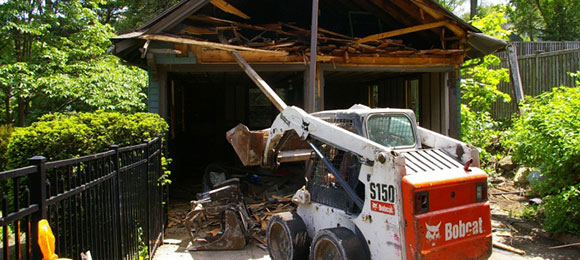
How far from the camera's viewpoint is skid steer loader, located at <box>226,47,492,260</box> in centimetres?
368

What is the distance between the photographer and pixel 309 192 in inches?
205

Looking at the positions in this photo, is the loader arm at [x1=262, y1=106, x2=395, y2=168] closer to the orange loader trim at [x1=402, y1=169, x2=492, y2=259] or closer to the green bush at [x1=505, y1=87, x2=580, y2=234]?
the orange loader trim at [x1=402, y1=169, x2=492, y2=259]

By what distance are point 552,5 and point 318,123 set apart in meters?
23.7

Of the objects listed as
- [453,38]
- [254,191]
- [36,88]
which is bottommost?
[254,191]

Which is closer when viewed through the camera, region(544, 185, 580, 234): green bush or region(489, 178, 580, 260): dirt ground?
region(489, 178, 580, 260): dirt ground

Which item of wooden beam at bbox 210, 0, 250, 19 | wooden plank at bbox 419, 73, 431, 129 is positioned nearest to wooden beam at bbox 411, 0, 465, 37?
wooden plank at bbox 419, 73, 431, 129

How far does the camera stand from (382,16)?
10586 millimetres

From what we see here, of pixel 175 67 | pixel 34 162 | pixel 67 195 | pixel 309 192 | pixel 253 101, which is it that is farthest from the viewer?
pixel 253 101

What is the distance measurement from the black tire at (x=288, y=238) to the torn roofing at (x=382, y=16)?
4537 millimetres

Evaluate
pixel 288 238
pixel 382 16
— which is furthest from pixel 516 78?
pixel 288 238

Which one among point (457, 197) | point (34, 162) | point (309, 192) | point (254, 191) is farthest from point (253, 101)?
point (34, 162)

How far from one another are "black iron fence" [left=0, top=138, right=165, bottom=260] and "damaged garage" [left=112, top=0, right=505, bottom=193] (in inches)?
112

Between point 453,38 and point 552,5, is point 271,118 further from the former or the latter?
point 552,5

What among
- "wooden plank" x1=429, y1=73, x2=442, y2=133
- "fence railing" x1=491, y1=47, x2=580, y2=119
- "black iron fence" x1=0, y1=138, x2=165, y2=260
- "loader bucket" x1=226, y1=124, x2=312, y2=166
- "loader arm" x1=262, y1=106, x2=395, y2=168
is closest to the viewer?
"black iron fence" x1=0, y1=138, x2=165, y2=260
